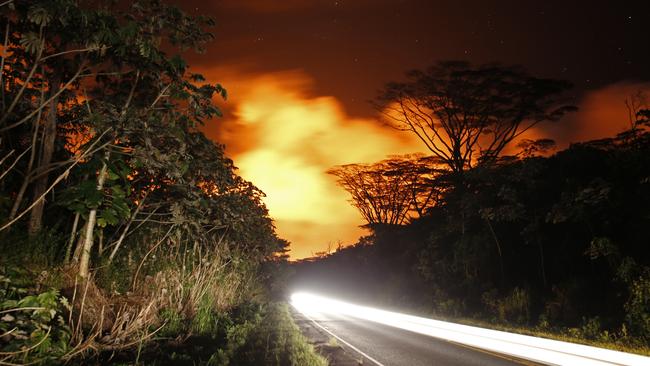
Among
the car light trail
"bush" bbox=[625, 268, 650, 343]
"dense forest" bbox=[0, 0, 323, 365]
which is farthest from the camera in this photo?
"bush" bbox=[625, 268, 650, 343]

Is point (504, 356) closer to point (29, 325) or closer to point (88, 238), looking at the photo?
point (88, 238)

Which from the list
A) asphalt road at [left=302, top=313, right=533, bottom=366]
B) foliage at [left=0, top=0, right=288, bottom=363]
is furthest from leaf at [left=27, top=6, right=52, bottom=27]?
asphalt road at [left=302, top=313, right=533, bottom=366]

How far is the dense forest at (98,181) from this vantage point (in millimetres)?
5770

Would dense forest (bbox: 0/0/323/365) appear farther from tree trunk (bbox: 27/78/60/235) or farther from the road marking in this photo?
the road marking

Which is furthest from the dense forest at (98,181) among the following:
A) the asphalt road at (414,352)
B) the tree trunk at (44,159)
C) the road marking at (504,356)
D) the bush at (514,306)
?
the bush at (514,306)

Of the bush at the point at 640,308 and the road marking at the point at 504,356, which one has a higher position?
the bush at the point at 640,308

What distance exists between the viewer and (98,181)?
23.5 ft

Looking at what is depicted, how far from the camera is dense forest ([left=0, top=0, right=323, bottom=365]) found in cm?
577

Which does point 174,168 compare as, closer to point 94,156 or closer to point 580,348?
point 94,156

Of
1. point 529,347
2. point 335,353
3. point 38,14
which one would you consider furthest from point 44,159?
point 529,347

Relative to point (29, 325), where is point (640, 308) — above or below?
above

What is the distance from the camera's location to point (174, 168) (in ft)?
24.6

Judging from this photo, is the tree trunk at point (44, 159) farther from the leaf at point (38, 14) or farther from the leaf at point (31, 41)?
the leaf at point (38, 14)

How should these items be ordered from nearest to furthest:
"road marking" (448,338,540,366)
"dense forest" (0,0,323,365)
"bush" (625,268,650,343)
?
"dense forest" (0,0,323,365) < "road marking" (448,338,540,366) < "bush" (625,268,650,343)
